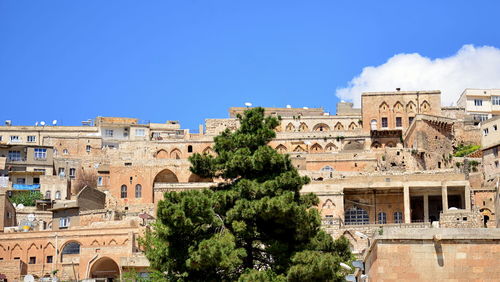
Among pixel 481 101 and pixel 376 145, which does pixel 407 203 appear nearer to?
pixel 376 145

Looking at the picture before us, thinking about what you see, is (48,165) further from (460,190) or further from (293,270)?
(293,270)

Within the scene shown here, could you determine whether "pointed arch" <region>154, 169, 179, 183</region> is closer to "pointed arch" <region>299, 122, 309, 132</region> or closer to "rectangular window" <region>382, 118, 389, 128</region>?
"pointed arch" <region>299, 122, 309, 132</region>

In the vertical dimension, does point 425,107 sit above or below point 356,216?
above

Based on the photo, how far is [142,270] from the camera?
182ft

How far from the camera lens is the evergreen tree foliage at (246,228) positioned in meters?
34.2

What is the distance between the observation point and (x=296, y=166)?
7319 centimetres

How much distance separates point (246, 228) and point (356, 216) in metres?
30.7

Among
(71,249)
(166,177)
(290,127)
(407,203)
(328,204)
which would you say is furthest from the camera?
(290,127)

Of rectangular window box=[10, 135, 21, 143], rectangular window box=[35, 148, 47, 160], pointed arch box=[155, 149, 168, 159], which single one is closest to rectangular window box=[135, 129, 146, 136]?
rectangular window box=[10, 135, 21, 143]

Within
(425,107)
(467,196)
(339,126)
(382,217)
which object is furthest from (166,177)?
(467,196)

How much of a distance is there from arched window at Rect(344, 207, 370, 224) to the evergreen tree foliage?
26796mm

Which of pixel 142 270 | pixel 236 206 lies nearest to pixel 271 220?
pixel 236 206

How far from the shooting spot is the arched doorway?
193ft

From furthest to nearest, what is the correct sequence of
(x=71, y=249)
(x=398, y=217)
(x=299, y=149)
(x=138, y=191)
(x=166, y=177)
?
(x=299, y=149) < (x=166, y=177) < (x=138, y=191) < (x=398, y=217) < (x=71, y=249)
